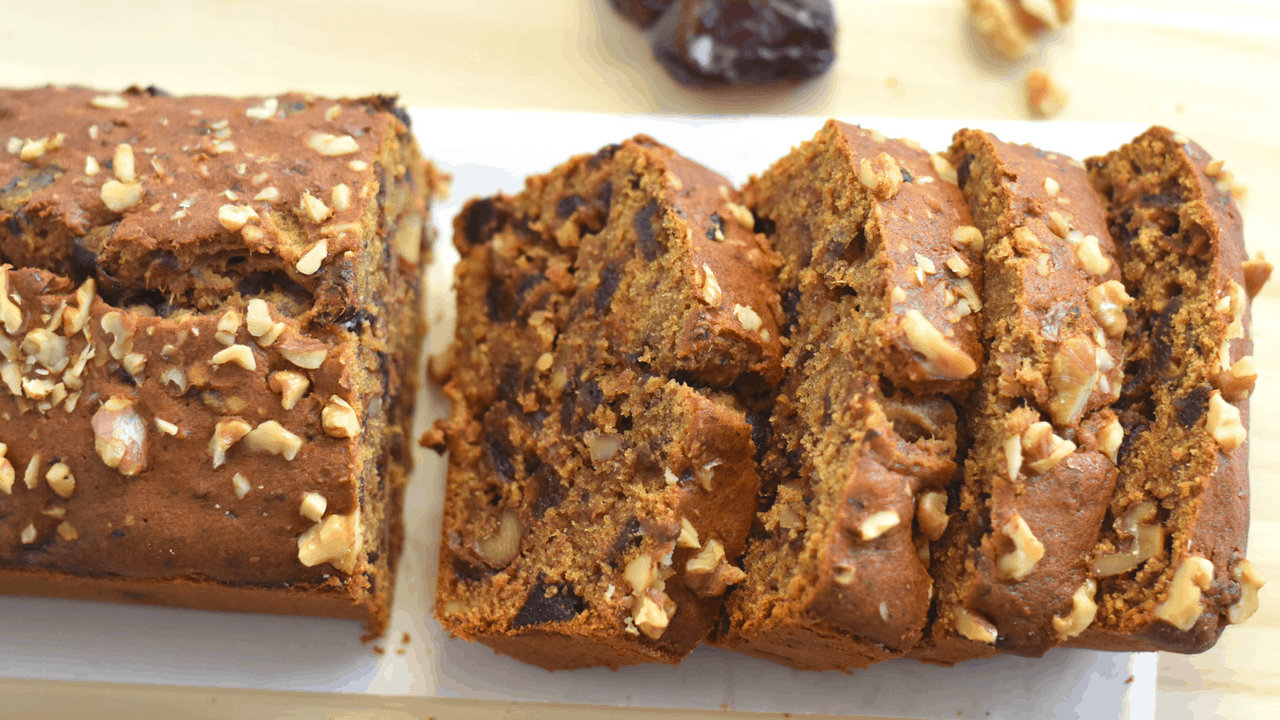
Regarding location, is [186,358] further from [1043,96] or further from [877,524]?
[1043,96]

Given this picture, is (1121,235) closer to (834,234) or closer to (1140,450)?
(1140,450)

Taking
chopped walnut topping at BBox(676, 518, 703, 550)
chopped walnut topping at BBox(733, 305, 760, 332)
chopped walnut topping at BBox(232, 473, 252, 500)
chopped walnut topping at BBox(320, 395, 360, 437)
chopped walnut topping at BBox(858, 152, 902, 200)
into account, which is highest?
chopped walnut topping at BBox(858, 152, 902, 200)

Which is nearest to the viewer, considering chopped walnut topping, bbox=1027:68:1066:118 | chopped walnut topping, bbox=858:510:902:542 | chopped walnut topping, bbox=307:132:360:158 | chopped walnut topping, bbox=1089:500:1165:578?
chopped walnut topping, bbox=858:510:902:542

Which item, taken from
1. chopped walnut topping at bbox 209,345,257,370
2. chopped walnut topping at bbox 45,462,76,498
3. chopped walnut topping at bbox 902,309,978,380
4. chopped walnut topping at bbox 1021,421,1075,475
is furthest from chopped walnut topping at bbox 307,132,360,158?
chopped walnut topping at bbox 1021,421,1075,475

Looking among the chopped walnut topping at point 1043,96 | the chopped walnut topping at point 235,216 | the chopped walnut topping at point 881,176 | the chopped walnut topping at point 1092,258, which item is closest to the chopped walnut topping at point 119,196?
the chopped walnut topping at point 235,216

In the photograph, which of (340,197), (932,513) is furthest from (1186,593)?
(340,197)

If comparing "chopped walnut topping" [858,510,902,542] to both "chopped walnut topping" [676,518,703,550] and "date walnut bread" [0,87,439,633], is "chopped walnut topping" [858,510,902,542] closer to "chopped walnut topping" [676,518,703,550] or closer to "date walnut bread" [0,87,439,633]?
"chopped walnut topping" [676,518,703,550]
